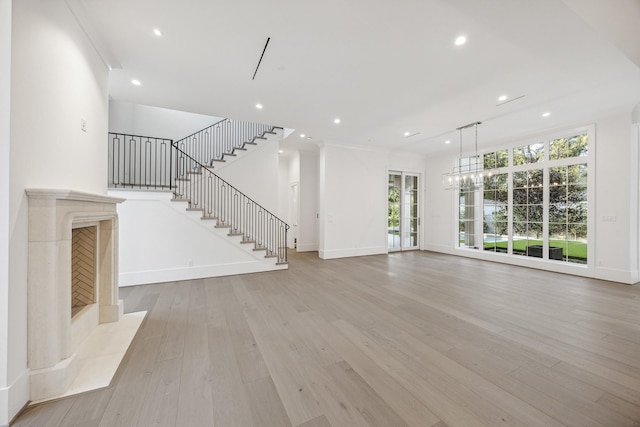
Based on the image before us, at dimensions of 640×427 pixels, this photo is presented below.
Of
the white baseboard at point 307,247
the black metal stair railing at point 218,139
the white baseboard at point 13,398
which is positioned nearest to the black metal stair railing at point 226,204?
the black metal stair railing at point 218,139

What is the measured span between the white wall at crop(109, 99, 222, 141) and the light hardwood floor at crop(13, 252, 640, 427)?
5014mm

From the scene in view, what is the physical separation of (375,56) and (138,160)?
6632 mm

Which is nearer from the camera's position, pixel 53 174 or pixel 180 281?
pixel 53 174

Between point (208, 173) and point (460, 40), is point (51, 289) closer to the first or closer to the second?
point (460, 40)

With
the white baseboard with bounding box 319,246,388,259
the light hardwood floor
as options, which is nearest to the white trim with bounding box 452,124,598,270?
the light hardwood floor

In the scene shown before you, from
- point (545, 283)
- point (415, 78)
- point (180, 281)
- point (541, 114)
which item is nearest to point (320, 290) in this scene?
point (180, 281)

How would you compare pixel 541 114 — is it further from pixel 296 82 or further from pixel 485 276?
pixel 296 82

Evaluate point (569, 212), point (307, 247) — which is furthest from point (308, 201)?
point (569, 212)

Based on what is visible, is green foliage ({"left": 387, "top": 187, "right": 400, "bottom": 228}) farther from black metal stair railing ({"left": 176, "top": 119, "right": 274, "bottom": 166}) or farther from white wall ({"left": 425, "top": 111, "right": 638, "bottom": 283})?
black metal stair railing ({"left": 176, "top": 119, "right": 274, "bottom": 166})

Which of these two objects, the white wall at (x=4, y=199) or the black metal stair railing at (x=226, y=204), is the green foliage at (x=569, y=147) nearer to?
the black metal stair railing at (x=226, y=204)

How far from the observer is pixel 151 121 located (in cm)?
685

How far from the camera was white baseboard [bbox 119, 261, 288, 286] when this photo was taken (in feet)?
14.4

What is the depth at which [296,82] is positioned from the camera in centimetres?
376

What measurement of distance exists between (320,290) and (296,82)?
3490 millimetres
